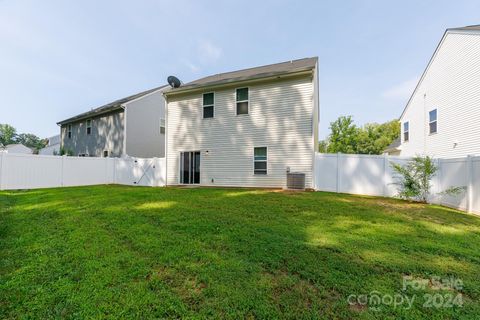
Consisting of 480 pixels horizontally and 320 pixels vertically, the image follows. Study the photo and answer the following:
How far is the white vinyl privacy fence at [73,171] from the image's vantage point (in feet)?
34.7

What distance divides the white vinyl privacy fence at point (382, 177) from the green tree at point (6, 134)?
82.1 meters

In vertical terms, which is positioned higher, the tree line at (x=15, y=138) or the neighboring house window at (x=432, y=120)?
the tree line at (x=15, y=138)

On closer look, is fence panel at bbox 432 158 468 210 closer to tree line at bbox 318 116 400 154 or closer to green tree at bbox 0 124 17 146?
tree line at bbox 318 116 400 154

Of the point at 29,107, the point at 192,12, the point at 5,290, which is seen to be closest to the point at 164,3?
the point at 192,12

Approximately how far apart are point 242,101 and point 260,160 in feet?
10.8

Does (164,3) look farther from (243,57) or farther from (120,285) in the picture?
(120,285)

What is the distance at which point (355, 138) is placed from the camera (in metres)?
33.4

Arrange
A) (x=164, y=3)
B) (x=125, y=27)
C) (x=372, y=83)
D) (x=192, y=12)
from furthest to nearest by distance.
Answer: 1. (x=372, y=83)
2. (x=125, y=27)
3. (x=192, y=12)
4. (x=164, y=3)

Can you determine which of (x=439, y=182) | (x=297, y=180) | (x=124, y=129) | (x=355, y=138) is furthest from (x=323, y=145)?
(x=124, y=129)

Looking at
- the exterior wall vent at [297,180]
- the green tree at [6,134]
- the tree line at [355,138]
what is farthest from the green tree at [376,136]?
the green tree at [6,134]

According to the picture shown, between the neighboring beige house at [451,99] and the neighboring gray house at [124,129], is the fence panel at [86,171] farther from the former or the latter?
the neighboring beige house at [451,99]

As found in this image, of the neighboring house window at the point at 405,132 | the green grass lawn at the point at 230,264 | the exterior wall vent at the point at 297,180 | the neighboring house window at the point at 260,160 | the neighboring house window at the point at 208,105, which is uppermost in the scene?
the neighboring house window at the point at 208,105

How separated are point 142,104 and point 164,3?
8.11m

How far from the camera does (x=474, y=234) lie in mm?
4070
